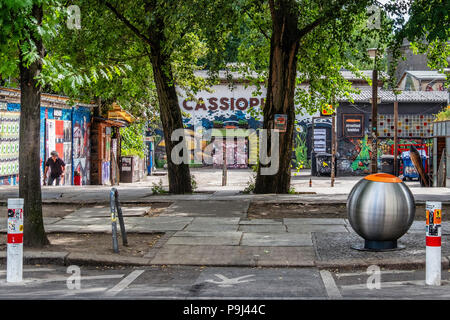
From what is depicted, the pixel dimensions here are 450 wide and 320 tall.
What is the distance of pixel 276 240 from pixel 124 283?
142 inches

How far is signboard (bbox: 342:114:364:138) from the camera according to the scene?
45031mm

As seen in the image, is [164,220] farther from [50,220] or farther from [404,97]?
[404,97]

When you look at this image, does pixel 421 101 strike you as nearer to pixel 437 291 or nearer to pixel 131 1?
pixel 131 1

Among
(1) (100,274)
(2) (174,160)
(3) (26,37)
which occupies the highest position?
(3) (26,37)

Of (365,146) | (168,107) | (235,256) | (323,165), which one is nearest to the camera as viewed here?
(235,256)

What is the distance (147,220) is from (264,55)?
11602 millimetres

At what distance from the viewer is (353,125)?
148ft

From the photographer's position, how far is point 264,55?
76.6 ft

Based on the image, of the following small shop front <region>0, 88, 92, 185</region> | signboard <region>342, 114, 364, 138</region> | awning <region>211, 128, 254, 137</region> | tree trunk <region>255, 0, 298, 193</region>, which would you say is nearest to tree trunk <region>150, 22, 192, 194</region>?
tree trunk <region>255, 0, 298, 193</region>

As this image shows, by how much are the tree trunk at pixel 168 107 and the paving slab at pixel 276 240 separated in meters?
7.91

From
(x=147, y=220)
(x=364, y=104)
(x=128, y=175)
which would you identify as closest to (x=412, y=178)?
(x=364, y=104)

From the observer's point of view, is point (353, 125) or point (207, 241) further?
point (353, 125)

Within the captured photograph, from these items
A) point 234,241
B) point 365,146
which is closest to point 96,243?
point 234,241

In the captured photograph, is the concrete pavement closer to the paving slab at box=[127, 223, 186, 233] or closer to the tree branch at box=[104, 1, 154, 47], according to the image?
the paving slab at box=[127, 223, 186, 233]
